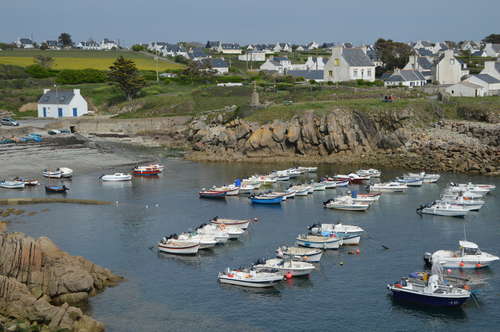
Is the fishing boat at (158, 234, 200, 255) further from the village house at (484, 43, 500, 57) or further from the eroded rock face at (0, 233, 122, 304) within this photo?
the village house at (484, 43, 500, 57)

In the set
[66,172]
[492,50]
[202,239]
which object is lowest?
[202,239]

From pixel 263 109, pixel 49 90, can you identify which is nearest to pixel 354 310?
pixel 263 109

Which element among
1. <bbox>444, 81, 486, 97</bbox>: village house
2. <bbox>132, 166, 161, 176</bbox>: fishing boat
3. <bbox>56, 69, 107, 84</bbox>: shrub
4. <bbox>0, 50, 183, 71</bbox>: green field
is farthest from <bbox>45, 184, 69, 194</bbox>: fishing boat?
<bbox>0, 50, 183, 71</bbox>: green field

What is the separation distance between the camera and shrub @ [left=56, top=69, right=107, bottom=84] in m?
137

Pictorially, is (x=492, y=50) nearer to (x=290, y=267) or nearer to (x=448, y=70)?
(x=448, y=70)

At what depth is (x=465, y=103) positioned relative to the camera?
9812 centimetres

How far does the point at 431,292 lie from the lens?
41688mm

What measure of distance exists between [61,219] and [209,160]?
1274 inches

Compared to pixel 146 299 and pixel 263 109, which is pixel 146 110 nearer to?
pixel 263 109

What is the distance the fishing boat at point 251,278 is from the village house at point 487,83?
7182 centimetres

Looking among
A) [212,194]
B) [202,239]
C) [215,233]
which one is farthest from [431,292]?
[212,194]

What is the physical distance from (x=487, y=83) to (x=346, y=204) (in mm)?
52435

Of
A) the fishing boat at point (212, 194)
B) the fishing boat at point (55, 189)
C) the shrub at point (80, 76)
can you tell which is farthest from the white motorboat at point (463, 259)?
the shrub at point (80, 76)

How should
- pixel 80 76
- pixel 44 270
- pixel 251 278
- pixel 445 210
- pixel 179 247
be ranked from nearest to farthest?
pixel 44 270, pixel 251 278, pixel 179 247, pixel 445 210, pixel 80 76
